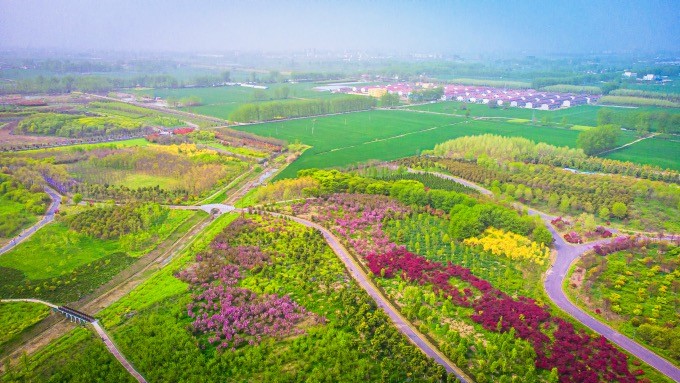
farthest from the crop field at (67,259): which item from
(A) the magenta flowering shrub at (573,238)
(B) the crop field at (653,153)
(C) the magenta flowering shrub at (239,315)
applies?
(B) the crop field at (653,153)

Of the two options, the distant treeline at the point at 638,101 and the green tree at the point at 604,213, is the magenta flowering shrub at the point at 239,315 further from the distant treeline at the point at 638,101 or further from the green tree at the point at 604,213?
the distant treeline at the point at 638,101

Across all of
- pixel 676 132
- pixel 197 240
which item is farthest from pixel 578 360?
pixel 676 132

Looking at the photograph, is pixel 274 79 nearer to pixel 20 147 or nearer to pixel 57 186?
pixel 20 147

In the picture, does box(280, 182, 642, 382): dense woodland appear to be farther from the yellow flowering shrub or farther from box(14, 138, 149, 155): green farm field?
box(14, 138, 149, 155): green farm field

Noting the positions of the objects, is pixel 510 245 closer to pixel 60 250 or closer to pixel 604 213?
pixel 604 213

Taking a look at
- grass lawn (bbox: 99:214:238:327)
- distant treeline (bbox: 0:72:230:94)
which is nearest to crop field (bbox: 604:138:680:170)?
grass lawn (bbox: 99:214:238:327)

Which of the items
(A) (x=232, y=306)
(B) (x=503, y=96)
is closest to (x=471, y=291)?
(A) (x=232, y=306)

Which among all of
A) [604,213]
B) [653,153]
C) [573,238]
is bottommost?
[573,238]
